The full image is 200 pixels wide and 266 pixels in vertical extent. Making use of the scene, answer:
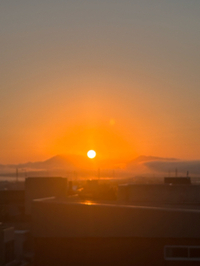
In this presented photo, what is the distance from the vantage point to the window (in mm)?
15234

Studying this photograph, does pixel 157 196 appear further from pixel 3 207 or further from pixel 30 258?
pixel 3 207

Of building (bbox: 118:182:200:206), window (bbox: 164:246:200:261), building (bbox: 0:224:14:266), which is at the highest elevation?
building (bbox: 118:182:200:206)

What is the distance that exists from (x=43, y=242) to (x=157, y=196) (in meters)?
12.3

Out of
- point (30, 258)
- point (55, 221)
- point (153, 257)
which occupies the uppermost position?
point (55, 221)

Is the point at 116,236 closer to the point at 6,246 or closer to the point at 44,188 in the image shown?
the point at 6,246

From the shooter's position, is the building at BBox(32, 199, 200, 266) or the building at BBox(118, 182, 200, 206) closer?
the building at BBox(32, 199, 200, 266)

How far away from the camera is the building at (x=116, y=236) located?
15.3 metres

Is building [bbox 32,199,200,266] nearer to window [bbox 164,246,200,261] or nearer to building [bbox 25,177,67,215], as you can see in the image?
window [bbox 164,246,200,261]

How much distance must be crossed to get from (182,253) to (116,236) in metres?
2.86

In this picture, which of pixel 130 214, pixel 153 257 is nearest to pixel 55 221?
pixel 130 214

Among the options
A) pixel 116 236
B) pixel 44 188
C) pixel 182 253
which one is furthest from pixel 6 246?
pixel 44 188

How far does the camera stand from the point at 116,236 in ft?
51.3

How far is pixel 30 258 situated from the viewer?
23.2m

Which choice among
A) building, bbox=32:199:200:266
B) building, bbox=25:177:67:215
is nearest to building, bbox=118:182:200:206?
building, bbox=32:199:200:266
